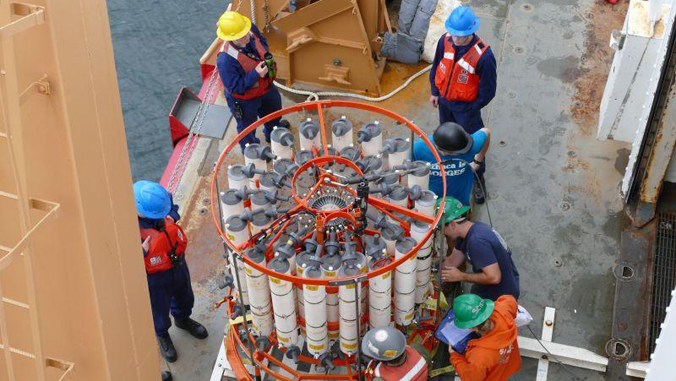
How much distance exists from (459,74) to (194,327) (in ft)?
11.7

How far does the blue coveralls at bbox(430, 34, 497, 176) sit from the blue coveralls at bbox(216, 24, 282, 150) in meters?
1.80

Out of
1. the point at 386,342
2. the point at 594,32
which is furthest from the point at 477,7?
the point at 386,342

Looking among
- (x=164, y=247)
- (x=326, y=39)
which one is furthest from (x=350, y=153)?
(x=326, y=39)

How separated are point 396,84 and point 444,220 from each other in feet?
13.1

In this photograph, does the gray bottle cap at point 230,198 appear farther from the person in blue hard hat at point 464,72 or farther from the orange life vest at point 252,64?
the person in blue hard hat at point 464,72

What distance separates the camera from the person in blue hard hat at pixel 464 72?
7.75 metres

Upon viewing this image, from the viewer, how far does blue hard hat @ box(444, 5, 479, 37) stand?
7.66m

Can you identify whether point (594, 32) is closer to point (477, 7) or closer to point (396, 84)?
point (477, 7)

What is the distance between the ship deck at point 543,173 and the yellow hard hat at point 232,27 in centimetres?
155

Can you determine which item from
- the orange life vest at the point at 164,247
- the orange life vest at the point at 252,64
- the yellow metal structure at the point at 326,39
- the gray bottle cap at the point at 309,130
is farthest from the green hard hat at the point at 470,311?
the yellow metal structure at the point at 326,39

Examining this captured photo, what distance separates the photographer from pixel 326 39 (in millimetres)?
9242

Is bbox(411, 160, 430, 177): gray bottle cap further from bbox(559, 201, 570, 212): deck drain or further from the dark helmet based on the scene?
bbox(559, 201, 570, 212): deck drain

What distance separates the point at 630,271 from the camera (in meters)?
7.75

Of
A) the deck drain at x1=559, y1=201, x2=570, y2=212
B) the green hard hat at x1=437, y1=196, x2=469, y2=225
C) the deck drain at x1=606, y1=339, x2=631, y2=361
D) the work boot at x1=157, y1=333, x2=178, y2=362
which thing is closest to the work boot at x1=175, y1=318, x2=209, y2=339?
the work boot at x1=157, y1=333, x2=178, y2=362
